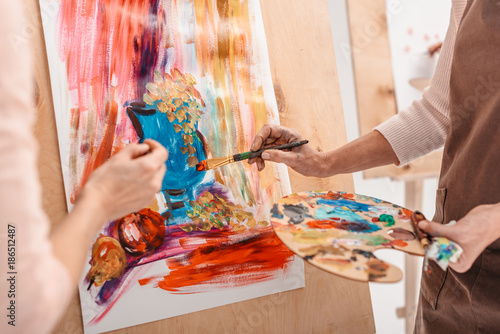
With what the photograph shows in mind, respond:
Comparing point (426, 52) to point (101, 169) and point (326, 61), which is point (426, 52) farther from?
point (101, 169)

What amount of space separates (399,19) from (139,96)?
1.16 m

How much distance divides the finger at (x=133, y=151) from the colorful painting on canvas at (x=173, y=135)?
0.30 meters

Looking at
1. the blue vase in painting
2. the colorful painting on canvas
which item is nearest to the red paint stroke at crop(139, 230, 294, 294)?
the colorful painting on canvas

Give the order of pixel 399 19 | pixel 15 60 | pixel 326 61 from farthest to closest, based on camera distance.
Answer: pixel 399 19, pixel 326 61, pixel 15 60

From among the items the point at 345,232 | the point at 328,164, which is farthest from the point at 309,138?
the point at 345,232

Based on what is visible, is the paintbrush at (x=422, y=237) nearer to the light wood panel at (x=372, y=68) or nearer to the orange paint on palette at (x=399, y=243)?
the orange paint on palette at (x=399, y=243)

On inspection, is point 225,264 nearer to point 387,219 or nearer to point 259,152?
point 259,152

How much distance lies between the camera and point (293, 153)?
3.40ft

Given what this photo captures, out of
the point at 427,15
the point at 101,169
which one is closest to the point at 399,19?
the point at 427,15

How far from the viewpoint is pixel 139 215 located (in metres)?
0.93

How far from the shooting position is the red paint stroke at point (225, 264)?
95cm

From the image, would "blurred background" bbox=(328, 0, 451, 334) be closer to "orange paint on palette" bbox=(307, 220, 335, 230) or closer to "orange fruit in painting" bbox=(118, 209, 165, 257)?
"orange paint on palette" bbox=(307, 220, 335, 230)

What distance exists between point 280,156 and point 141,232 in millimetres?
403

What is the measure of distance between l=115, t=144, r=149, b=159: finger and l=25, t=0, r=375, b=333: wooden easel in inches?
19.8
